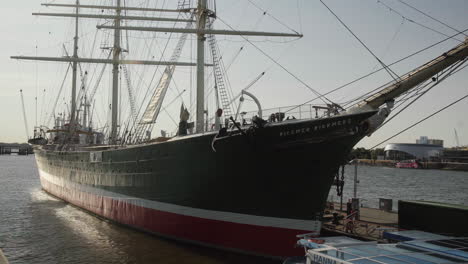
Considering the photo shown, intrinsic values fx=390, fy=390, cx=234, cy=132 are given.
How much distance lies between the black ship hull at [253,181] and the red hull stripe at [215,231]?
3cm

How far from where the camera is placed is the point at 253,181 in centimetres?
1238

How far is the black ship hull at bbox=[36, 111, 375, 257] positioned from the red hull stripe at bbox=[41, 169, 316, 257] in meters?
0.03

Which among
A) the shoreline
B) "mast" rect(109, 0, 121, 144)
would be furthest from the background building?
"mast" rect(109, 0, 121, 144)

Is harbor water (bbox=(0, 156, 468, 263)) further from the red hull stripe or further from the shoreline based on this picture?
the shoreline

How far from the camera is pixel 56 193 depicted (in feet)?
98.5

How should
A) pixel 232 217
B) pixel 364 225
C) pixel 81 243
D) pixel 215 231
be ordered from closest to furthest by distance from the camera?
pixel 232 217
pixel 215 231
pixel 364 225
pixel 81 243

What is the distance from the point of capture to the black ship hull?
1194cm

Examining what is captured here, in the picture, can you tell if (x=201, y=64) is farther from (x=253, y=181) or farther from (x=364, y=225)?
(x=364, y=225)

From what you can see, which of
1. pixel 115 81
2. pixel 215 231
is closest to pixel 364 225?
pixel 215 231

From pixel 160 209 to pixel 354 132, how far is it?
7.84 m

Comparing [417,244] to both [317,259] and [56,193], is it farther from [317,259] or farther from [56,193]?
[56,193]

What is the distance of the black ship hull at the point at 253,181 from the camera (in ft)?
39.2

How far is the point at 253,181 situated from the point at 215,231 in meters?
2.23

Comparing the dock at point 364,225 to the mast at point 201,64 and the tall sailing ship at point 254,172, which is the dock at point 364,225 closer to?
the tall sailing ship at point 254,172
